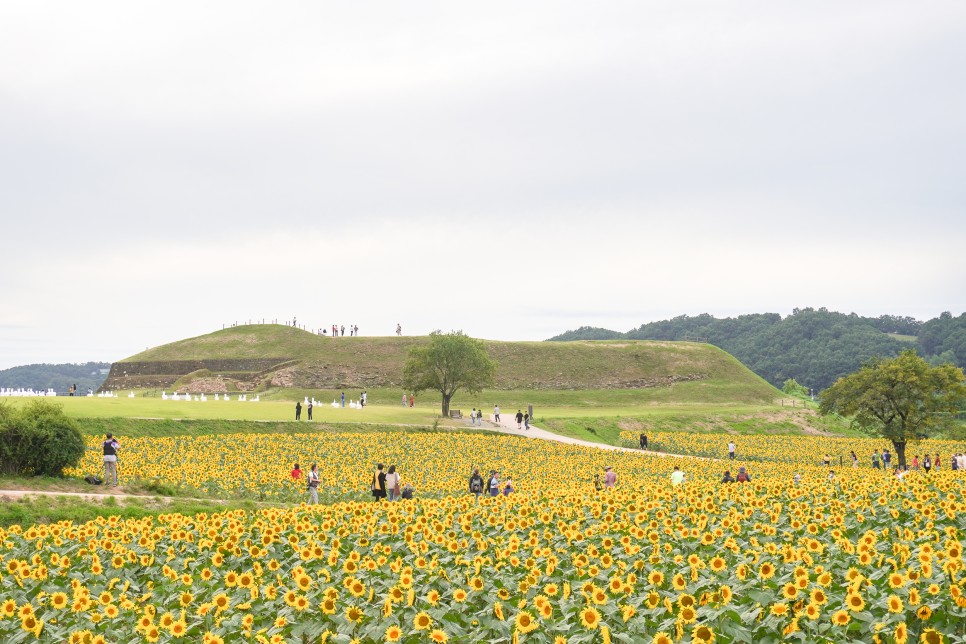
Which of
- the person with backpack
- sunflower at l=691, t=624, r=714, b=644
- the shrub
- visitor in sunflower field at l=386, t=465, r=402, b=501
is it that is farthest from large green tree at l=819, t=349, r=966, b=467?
sunflower at l=691, t=624, r=714, b=644

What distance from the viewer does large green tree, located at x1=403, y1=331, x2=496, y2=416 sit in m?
63.2

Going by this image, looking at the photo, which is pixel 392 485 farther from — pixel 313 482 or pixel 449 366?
pixel 449 366

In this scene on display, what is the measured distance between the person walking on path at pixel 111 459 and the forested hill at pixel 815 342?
137 metres

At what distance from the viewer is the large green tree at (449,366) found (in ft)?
207

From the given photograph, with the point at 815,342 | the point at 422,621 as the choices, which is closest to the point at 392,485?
the point at 422,621

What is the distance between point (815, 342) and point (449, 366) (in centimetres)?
11806

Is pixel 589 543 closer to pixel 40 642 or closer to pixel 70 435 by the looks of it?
pixel 40 642

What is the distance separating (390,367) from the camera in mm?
96625

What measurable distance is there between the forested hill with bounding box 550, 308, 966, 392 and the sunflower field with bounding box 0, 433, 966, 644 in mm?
140525

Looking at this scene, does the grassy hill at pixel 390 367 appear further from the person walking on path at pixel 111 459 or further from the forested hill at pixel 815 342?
the person walking on path at pixel 111 459

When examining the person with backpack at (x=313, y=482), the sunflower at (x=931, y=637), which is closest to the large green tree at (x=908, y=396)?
the person with backpack at (x=313, y=482)

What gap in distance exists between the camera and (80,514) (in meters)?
20.1

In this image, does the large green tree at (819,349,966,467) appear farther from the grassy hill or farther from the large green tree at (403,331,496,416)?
the grassy hill

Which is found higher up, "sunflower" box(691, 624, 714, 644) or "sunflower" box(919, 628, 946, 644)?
"sunflower" box(919, 628, 946, 644)
